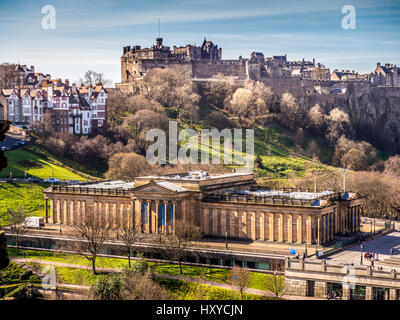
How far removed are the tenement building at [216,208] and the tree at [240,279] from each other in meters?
9.42

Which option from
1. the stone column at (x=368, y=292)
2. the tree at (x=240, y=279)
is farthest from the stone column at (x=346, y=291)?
the tree at (x=240, y=279)

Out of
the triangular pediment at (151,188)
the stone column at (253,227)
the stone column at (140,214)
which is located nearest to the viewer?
the stone column at (253,227)

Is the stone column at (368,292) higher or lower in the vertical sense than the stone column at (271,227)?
lower

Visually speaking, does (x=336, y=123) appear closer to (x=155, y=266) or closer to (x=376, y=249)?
(x=376, y=249)

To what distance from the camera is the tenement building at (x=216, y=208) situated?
216ft

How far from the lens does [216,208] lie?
70.1 m

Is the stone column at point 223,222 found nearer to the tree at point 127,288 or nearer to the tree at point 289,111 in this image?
the tree at point 127,288

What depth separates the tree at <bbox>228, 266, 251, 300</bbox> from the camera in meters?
54.6

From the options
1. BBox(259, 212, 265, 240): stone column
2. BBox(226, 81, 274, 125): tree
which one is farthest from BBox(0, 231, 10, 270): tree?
BBox(226, 81, 274, 125): tree

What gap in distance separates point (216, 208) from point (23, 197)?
2881 cm

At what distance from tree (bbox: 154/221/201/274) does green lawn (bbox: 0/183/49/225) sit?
2341 centimetres

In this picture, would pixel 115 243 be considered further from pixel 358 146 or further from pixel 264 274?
pixel 358 146

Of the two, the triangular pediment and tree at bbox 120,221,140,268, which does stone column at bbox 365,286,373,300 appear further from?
the triangular pediment

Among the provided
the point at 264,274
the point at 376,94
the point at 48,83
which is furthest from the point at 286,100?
the point at 264,274
